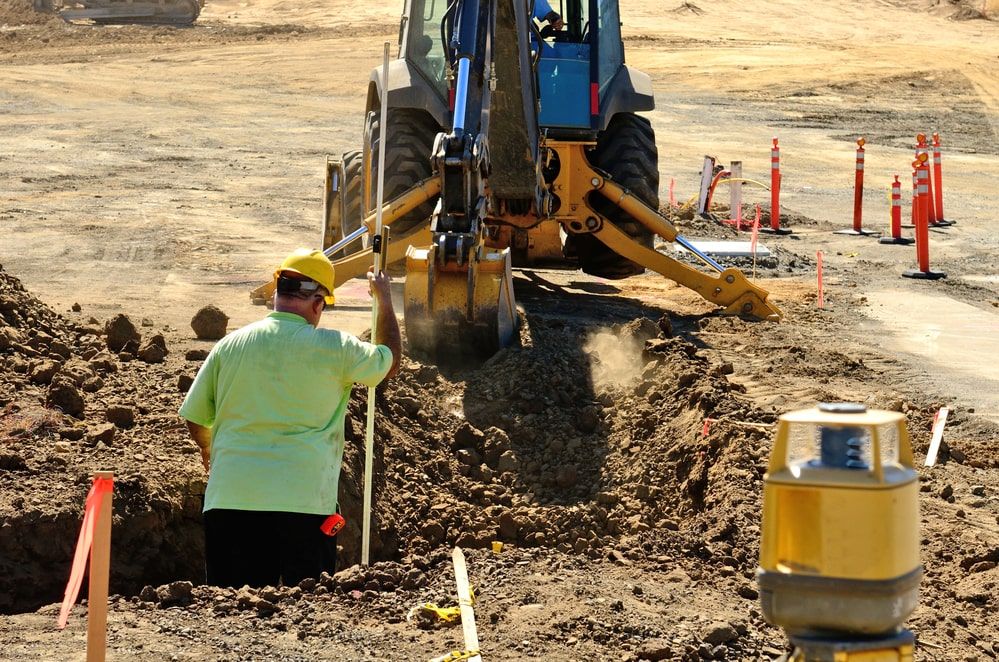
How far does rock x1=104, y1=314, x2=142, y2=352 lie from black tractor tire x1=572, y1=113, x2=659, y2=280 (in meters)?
4.63

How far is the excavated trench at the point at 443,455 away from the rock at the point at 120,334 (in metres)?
0.04

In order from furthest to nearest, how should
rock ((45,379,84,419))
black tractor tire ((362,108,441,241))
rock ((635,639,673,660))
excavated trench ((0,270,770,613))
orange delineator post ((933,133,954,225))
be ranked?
orange delineator post ((933,133,954,225)) < black tractor tire ((362,108,441,241)) < rock ((45,379,84,419)) < excavated trench ((0,270,770,613)) < rock ((635,639,673,660))

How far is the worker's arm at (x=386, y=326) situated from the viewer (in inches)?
214

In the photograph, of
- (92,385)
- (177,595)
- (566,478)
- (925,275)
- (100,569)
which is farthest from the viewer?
(925,275)

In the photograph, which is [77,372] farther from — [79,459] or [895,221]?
[895,221]

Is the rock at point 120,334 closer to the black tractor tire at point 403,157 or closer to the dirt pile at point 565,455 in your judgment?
the dirt pile at point 565,455

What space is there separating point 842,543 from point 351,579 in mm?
3270

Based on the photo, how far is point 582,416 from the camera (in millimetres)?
9086

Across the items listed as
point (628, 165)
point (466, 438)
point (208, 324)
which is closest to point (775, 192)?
point (628, 165)

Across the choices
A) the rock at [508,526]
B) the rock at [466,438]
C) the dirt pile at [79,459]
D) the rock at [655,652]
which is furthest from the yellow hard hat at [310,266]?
the rock at [466,438]

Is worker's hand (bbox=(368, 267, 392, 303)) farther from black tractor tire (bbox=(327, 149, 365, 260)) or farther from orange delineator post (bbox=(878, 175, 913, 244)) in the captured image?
orange delineator post (bbox=(878, 175, 913, 244))

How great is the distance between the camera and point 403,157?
1169cm

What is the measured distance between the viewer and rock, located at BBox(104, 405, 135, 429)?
789 centimetres

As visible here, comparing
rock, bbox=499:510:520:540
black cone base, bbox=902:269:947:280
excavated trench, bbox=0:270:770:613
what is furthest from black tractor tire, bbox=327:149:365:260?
rock, bbox=499:510:520:540
